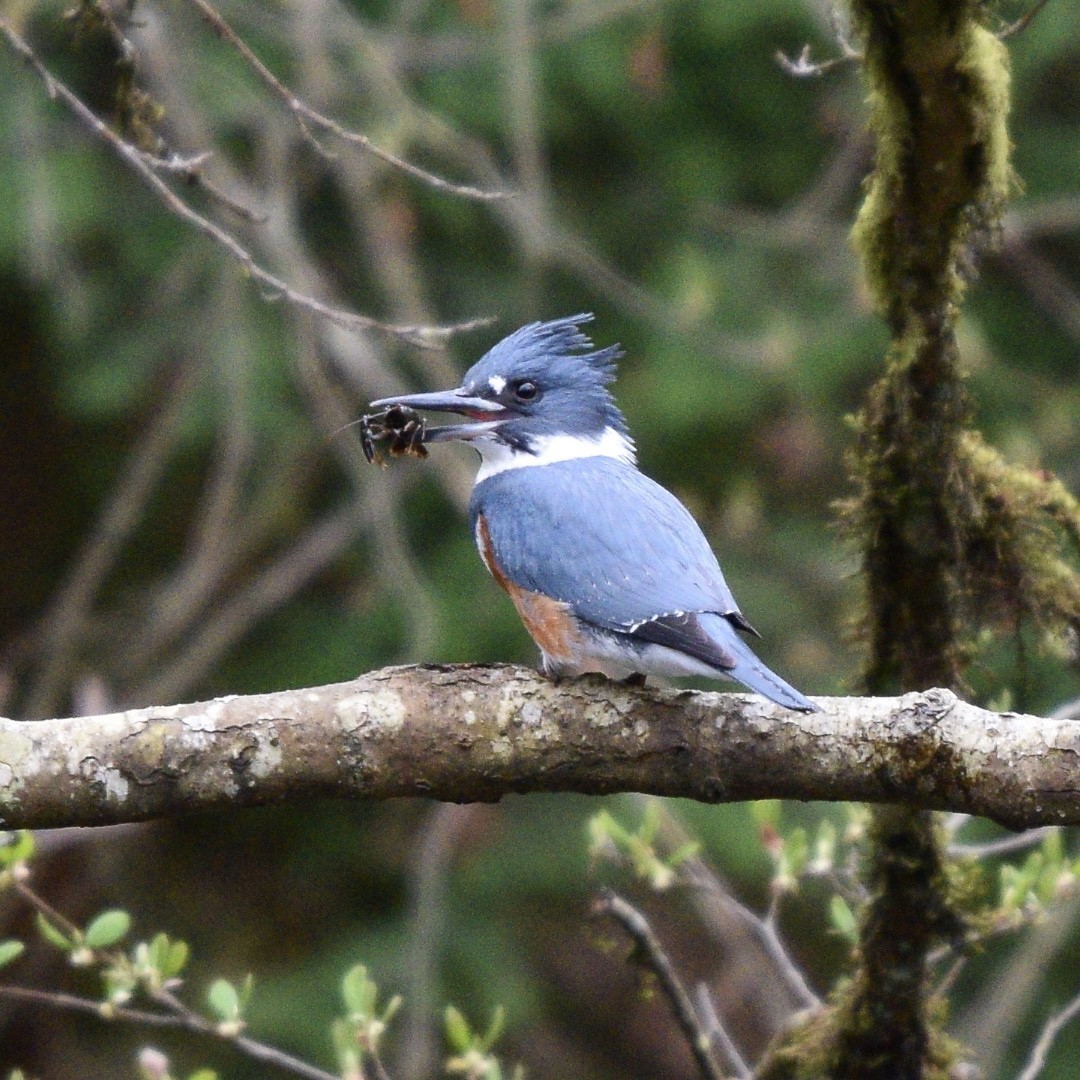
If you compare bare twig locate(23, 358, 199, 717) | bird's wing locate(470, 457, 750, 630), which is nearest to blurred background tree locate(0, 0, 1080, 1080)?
bare twig locate(23, 358, 199, 717)

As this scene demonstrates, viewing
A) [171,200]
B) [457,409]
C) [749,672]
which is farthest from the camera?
[457,409]

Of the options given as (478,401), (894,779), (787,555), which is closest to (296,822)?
(787,555)

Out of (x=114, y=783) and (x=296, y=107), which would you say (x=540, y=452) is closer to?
(x=296, y=107)

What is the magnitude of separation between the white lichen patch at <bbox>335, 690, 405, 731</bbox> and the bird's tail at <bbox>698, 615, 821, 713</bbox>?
0.59 metres

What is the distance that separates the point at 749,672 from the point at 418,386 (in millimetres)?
3891

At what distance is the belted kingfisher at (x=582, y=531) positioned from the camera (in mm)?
3277

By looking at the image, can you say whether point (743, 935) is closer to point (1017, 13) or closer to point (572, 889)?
point (572, 889)

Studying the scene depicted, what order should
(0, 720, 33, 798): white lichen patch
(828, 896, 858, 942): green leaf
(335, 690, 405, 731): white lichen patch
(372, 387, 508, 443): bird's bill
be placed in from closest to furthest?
(0, 720, 33, 798): white lichen patch → (335, 690, 405, 731): white lichen patch → (828, 896, 858, 942): green leaf → (372, 387, 508, 443): bird's bill

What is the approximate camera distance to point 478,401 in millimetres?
4113

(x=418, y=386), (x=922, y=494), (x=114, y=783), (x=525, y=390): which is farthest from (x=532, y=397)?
(x=418, y=386)

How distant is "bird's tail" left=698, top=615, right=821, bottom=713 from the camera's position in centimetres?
278

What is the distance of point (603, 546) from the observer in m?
3.56

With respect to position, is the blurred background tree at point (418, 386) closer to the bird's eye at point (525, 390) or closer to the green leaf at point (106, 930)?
the bird's eye at point (525, 390)

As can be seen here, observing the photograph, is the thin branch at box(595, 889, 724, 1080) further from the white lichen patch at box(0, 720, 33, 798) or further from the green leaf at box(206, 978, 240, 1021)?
the white lichen patch at box(0, 720, 33, 798)
